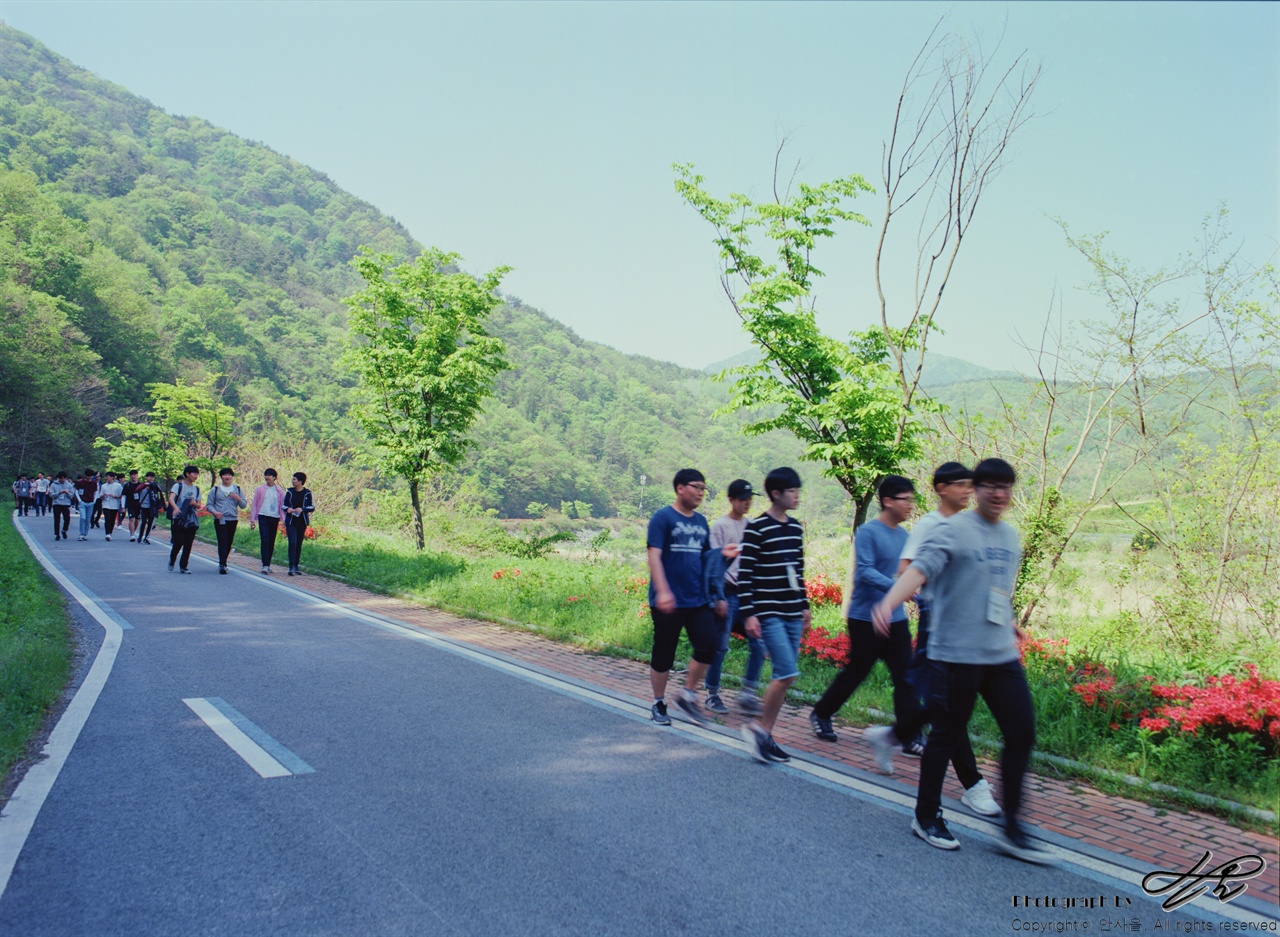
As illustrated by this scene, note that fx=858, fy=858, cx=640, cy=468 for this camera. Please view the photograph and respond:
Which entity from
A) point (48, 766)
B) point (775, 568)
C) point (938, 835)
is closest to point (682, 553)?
point (775, 568)

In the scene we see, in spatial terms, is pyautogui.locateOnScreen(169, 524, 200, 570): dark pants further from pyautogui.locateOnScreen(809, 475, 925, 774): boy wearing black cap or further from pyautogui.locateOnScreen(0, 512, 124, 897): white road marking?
pyautogui.locateOnScreen(809, 475, 925, 774): boy wearing black cap

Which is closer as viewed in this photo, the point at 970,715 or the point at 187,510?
the point at 970,715

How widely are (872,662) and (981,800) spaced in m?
1.28

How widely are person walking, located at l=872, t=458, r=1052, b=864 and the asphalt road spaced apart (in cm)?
25

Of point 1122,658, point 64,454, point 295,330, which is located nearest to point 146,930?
point 1122,658

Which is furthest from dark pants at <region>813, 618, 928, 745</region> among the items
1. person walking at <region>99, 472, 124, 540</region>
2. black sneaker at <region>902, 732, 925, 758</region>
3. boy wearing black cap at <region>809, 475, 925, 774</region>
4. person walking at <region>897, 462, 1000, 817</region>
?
person walking at <region>99, 472, 124, 540</region>

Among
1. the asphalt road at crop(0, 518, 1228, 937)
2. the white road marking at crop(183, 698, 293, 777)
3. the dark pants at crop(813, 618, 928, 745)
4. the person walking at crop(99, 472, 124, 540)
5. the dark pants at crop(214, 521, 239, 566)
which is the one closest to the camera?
the asphalt road at crop(0, 518, 1228, 937)

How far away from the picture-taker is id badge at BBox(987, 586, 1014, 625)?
13.0ft

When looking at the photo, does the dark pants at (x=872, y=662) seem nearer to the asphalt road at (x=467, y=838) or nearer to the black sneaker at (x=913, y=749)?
the black sneaker at (x=913, y=749)

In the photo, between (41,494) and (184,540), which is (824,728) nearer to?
(184,540)

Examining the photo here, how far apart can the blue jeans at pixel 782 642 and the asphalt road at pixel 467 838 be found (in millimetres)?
602

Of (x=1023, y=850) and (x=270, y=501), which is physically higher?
(x=270, y=501)

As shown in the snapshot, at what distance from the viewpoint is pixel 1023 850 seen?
3.93 metres

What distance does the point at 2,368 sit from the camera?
43438 millimetres
